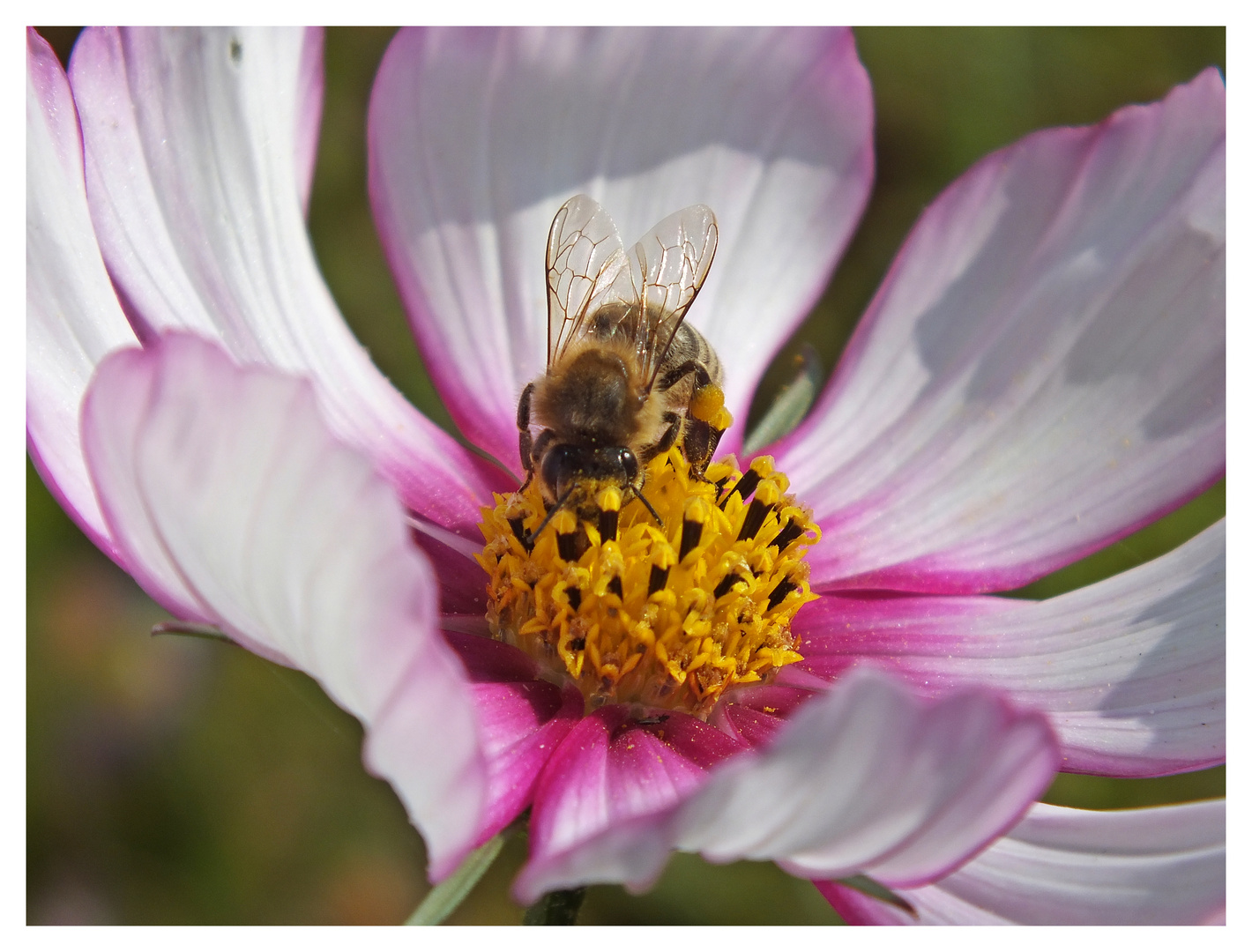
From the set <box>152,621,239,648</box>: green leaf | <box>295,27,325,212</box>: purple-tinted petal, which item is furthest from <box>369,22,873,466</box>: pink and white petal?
<box>152,621,239,648</box>: green leaf

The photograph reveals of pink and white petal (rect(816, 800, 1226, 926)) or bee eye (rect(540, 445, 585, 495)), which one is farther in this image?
bee eye (rect(540, 445, 585, 495))

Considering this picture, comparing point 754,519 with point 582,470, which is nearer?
point 582,470

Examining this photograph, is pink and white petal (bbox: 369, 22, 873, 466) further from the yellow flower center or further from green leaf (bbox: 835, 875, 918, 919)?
green leaf (bbox: 835, 875, 918, 919)

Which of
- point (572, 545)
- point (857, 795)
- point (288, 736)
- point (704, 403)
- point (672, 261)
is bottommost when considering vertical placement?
point (288, 736)

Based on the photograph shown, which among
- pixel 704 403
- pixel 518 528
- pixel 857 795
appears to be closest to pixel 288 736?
pixel 518 528

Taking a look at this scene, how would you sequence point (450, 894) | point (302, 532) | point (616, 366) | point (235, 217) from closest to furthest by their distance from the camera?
point (302, 532) → point (450, 894) → point (616, 366) → point (235, 217)

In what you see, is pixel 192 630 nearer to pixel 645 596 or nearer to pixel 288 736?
pixel 645 596
